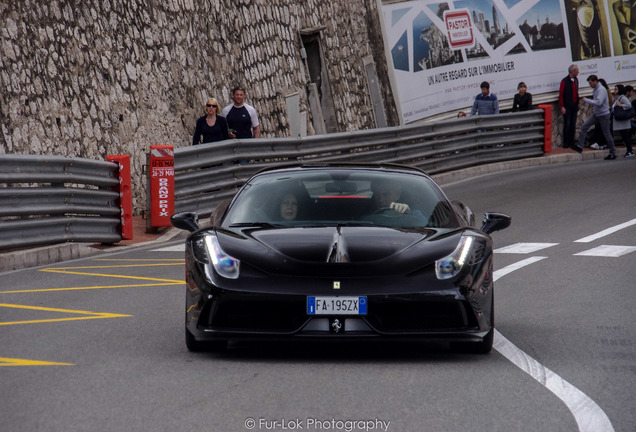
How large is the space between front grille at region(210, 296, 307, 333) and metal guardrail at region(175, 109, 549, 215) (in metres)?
9.26

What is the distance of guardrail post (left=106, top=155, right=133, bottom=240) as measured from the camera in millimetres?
14156

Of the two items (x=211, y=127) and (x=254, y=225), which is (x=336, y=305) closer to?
(x=254, y=225)

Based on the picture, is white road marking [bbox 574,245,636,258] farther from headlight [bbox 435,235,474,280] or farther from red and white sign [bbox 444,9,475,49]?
red and white sign [bbox 444,9,475,49]

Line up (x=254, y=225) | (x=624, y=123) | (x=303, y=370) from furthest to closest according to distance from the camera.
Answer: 1. (x=624, y=123)
2. (x=254, y=225)
3. (x=303, y=370)

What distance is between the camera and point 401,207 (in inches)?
293

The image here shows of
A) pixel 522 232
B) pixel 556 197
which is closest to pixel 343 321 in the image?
pixel 522 232

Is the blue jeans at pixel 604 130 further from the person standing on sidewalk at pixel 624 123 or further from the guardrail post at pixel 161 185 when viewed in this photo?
the guardrail post at pixel 161 185

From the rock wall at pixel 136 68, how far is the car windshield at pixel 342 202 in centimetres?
835

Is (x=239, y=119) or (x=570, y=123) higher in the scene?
(x=239, y=119)

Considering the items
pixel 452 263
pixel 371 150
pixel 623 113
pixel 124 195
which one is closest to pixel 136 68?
pixel 371 150

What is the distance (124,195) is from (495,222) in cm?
764

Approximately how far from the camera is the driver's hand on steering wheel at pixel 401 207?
24.3ft

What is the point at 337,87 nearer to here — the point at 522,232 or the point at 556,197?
the point at 556,197

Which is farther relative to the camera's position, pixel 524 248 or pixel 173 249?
pixel 173 249
